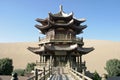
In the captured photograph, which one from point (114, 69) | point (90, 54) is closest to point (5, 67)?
point (114, 69)

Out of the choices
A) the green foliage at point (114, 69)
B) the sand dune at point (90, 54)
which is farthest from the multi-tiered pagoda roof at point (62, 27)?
the sand dune at point (90, 54)

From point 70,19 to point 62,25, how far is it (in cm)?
270

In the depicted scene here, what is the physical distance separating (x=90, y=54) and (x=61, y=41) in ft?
367

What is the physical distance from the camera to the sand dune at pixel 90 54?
132750mm

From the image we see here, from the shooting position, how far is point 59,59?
4688 centimetres

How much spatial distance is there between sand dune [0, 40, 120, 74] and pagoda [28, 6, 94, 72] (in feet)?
248

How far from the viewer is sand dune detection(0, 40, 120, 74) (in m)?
133

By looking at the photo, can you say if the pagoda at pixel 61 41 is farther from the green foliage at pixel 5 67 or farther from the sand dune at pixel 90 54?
the sand dune at pixel 90 54

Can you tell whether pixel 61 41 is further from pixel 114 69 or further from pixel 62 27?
pixel 114 69

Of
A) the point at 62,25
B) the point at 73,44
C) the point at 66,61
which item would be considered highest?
the point at 62,25

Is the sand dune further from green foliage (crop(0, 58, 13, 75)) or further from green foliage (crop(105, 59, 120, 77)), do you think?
green foliage (crop(0, 58, 13, 75))

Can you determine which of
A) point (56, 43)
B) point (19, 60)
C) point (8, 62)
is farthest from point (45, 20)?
point (19, 60)

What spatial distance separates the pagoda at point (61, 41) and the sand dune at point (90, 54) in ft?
248

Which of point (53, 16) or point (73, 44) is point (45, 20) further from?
point (73, 44)
